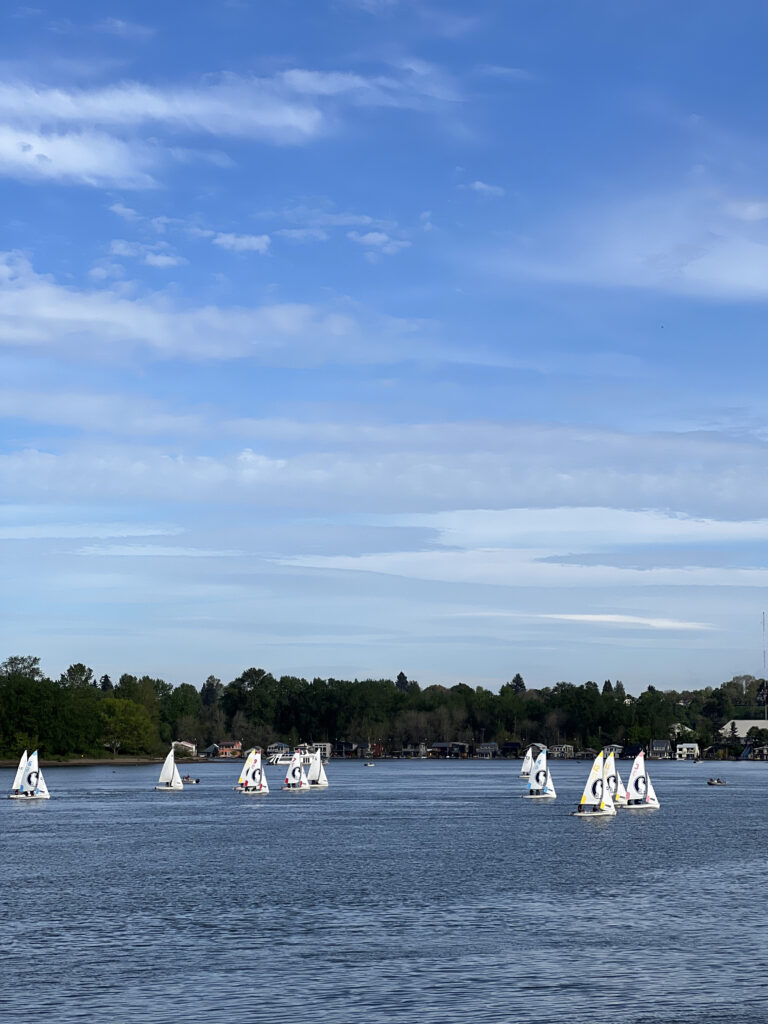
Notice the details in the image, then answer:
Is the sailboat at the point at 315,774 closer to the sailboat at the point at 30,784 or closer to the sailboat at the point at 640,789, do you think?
the sailboat at the point at 30,784

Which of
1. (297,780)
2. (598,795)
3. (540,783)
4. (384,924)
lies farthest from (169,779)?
(384,924)

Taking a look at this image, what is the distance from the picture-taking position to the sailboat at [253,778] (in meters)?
166

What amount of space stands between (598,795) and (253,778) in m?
62.8

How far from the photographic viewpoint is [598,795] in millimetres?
118562

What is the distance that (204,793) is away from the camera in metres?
174

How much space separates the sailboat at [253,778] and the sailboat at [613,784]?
53.0 metres

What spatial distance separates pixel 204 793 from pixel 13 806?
38.5m

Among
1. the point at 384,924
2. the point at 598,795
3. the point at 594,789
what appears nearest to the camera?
the point at 384,924

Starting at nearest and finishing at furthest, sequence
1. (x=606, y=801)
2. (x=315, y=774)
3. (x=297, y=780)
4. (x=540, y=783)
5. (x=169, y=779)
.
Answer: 1. (x=606, y=801)
2. (x=540, y=783)
3. (x=169, y=779)
4. (x=297, y=780)
5. (x=315, y=774)

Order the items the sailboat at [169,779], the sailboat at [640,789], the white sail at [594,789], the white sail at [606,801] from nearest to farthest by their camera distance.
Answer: the white sail at [606,801] → the white sail at [594,789] → the sailboat at [640,789] → the sailboat at [169,779]

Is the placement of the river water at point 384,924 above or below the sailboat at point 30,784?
below

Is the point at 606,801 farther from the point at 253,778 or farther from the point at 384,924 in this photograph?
the point at 384,924

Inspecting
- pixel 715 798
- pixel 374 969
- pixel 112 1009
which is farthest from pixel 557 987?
pixel 715 798

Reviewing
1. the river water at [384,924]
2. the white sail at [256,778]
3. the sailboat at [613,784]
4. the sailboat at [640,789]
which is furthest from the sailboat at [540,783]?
the river water at [384,924]
